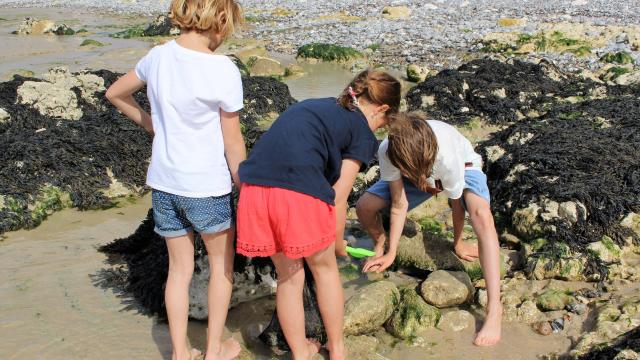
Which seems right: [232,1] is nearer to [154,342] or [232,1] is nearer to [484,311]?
[154,342]

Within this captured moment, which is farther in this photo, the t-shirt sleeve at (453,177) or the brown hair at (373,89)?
the t-shirt sleeve at (453,177)

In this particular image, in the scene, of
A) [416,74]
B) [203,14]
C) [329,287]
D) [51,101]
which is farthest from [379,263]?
[416,74]

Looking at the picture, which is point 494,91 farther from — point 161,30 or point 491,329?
point 161,30

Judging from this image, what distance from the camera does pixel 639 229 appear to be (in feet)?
14.6

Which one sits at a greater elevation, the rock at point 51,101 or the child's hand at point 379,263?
the child's hand at point 379,263

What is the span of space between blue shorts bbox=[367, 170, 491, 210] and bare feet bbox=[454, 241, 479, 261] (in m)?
0.36

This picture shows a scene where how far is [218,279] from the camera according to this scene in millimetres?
3039

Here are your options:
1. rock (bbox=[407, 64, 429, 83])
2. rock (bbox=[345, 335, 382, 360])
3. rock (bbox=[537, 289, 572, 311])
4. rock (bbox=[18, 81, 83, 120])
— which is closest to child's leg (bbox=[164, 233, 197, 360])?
rock (bbox=[345, 335, 382, 360])

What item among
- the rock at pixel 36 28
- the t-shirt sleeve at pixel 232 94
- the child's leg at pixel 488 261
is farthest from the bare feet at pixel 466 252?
the rock at pixel 36 28

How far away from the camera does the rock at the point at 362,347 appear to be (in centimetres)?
329

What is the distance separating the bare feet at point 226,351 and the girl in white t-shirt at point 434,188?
1031 millimetres

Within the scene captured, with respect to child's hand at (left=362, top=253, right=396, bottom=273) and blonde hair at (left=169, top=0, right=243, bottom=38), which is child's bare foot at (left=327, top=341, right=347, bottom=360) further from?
blonde hair at (left=169, top=0, right=243, bottom=38)

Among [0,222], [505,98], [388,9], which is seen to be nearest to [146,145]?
[0,222]

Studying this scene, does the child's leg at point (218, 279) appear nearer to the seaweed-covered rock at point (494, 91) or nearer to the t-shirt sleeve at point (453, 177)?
the t-shirt sleeve at point (453, 177)
